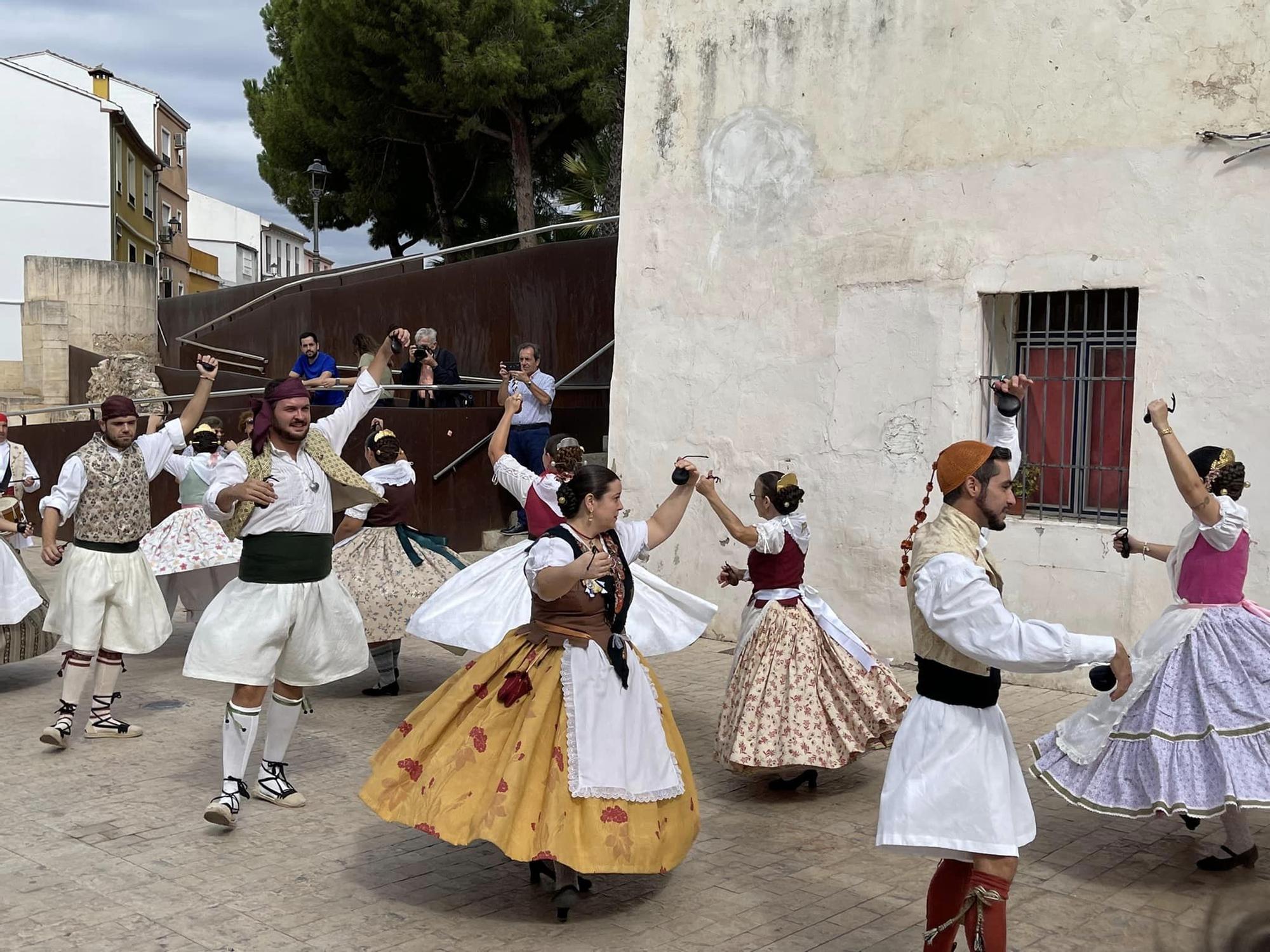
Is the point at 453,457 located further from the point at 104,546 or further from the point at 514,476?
the point at 514,476

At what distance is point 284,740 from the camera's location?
6.15m

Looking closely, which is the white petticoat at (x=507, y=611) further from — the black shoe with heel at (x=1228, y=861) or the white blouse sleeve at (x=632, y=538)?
the black shoe with heel at (x=1228, y=861)

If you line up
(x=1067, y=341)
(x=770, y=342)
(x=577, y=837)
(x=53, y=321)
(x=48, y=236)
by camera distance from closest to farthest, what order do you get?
(x=577, y=837) → (x=1067, y=341) → (x=770, y=342) → (x=53, y=321) → (x=48, y=236)

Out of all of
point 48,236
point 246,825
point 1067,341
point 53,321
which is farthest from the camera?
point 48,236

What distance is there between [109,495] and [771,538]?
12.6 ft

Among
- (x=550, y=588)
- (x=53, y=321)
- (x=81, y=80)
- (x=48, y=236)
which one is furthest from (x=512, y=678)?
(x=81, y=80)

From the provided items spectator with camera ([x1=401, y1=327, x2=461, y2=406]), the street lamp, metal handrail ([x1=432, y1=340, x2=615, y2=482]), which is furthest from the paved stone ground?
the street lamp

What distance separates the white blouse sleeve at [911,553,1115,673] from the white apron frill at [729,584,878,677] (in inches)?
101

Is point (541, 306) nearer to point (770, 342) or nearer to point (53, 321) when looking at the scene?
point (770, 342)

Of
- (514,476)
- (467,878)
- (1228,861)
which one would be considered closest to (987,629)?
(1228,861)

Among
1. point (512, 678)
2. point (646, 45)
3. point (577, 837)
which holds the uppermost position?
point (646, 45)

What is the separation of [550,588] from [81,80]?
4686cm

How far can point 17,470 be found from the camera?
974 centimetres

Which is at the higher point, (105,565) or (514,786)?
(105,565)
